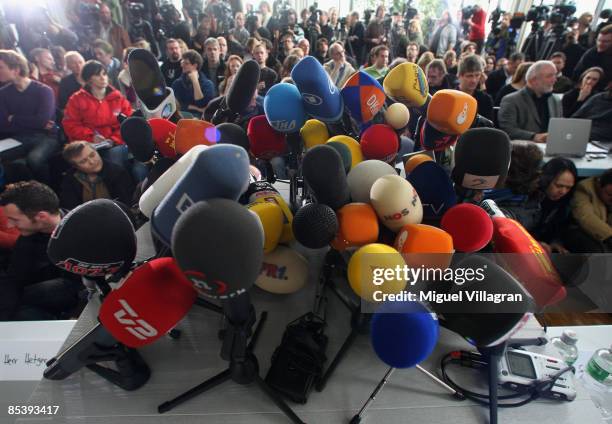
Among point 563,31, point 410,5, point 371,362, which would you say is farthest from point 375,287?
point 410,5

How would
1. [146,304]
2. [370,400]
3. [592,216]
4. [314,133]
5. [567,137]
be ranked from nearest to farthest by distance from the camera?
[146,304]
[370,400]
[314,133]
[592,216]
[567,137]

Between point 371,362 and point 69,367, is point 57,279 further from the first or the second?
point 371,362

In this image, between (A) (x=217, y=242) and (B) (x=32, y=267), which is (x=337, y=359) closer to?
(A) (x=217, y=242)

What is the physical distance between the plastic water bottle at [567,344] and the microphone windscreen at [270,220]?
76 centimetres

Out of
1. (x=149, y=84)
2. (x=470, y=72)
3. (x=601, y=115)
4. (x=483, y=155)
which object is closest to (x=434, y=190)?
(x=483, y=155)

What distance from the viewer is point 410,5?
19.9ft

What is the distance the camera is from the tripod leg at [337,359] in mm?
764

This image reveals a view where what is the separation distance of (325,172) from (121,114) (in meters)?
2.04

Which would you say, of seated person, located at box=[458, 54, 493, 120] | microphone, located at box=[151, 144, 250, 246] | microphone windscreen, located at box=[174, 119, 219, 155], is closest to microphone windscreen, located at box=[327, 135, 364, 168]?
microphone windscreen, located at box=[174, 119, 219, 155]

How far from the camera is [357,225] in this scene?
707mm

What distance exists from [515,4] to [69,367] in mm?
8213

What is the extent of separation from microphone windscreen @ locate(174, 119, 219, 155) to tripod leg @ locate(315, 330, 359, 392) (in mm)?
649

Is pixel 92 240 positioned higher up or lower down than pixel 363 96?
lower down

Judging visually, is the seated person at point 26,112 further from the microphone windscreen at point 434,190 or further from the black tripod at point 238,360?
the microphone windscreen at point 434,190
